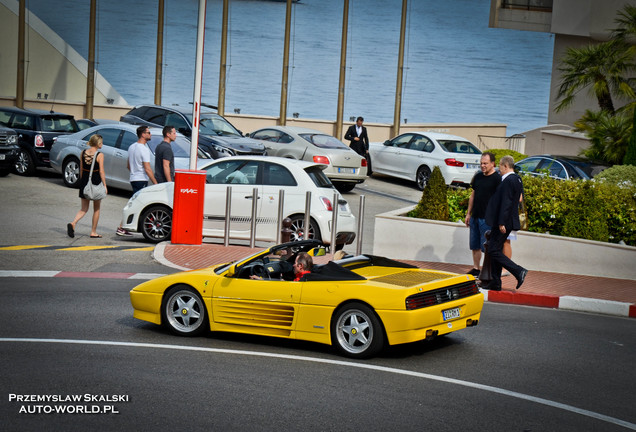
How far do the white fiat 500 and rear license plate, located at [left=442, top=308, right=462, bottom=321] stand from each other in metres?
6.21

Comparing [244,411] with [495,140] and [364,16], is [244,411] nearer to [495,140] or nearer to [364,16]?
[495,140]

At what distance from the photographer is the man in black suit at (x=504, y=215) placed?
36.3 ft

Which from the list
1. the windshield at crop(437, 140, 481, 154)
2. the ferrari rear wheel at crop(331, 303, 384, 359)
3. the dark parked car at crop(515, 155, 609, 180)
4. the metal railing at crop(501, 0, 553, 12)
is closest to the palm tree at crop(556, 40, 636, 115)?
the windshield at crop(437, 140, 481, 154)

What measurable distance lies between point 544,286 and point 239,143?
1155 centimetres

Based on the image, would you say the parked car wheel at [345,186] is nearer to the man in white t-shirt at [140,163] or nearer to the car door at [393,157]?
the car door at [393,157]

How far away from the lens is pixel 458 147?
24297 mm

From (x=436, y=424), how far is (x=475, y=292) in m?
2.58

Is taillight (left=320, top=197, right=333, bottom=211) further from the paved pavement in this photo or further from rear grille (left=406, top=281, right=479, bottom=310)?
rear grille (left=406, top=281, right=479, bottom=310)

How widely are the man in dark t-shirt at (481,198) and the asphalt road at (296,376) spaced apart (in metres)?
1.32

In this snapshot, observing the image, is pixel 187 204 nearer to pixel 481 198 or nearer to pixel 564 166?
pixel 481 198

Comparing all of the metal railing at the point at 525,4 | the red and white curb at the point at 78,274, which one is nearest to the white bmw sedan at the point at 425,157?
the red and white curb at the point at 78,274

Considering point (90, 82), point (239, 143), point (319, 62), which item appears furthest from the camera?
point (319, 62)

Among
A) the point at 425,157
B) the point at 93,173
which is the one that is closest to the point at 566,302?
the point at 93,173

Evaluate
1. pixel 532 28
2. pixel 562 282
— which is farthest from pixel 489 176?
pixel 532 28
